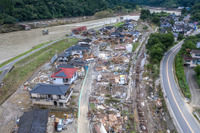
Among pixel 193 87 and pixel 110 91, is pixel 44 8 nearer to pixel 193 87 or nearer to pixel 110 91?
pixel 110 91

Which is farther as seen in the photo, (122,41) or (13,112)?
(122,41)

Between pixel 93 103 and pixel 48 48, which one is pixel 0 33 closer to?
pixel 48 48

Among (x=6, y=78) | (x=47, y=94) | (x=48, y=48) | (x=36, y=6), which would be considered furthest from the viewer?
(x=36, y=6)

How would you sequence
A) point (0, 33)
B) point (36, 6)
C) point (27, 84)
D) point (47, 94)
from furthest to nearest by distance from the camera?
point (36, 6)
point (0, 33)
point (27, 84)
point (47, 94)

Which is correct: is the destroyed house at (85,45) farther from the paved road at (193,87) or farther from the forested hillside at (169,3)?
the forested hillside at (169,3)

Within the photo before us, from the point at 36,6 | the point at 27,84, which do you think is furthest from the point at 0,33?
the point at 27,84

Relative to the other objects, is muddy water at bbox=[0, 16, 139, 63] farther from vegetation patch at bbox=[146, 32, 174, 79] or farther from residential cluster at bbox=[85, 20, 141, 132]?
vegetation patch at bbox=[146, 32, 174, 79]

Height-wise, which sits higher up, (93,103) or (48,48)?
(48,48)

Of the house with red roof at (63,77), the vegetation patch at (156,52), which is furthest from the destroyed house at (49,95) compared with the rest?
the vegetation patch at (156,52)
